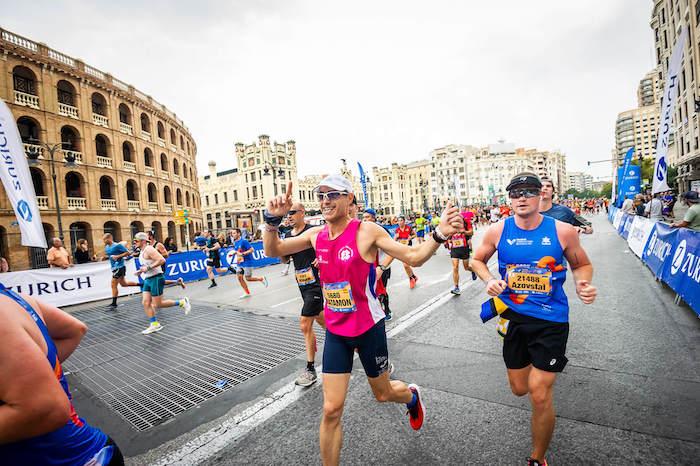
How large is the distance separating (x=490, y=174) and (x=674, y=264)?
138m

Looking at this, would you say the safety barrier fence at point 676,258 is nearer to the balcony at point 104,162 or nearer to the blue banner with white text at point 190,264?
the blue banner with white text at point 190,264

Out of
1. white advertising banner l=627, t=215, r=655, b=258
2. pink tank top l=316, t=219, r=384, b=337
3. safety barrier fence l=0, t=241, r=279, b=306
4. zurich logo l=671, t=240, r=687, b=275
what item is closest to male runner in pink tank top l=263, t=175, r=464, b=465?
pink tank top l=316, t=219, r=384, b=337

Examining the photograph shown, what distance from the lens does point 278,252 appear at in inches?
127

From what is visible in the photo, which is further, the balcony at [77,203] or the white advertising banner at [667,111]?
the balcony at [77,203]

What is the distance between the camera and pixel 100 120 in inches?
1099

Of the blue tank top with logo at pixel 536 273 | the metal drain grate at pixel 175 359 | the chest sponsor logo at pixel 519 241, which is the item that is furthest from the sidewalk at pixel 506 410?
the chest sponsor logo at pixel 519 241

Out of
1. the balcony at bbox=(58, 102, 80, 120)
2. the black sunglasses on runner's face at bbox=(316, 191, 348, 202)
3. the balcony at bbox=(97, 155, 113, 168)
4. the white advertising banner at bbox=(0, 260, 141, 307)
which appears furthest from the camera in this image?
the balcony at bbox=(97, 155, 113, 168)

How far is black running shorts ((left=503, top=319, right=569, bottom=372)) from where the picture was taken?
2.57 metres

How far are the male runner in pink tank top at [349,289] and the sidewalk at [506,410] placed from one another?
1.62 ft

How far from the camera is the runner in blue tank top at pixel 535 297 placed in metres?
2.55

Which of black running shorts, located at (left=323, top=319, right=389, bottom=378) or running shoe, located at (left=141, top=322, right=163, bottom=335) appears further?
running shoe, located at (left=141, top=322, right=163, bottom=335)

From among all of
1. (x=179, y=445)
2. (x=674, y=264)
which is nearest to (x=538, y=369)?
(x=179, y=445)

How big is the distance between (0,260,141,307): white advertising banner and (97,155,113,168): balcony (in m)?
20.0

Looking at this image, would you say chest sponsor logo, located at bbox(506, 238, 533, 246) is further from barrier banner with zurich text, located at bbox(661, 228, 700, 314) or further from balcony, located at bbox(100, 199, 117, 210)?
balcony, located at bbox(100, 199, 117, 210)
